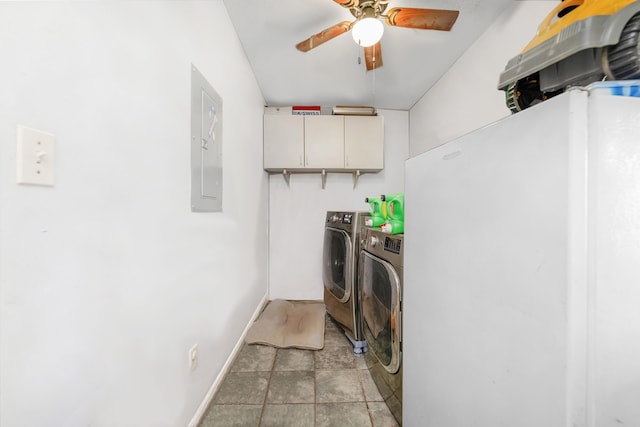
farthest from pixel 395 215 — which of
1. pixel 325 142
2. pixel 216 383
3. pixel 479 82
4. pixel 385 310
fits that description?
pixel 325 142

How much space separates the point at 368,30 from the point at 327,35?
0.34m

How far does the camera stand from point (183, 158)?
1.04m

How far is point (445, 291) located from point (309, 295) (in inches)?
94.6

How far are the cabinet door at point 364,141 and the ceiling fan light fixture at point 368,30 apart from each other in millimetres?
1224

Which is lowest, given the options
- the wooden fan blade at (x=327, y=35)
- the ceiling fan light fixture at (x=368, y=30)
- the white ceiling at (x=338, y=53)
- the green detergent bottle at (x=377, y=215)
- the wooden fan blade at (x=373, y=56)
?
the green detergent bottle at (x=377, y=215)

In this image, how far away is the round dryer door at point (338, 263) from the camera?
1.94 meters

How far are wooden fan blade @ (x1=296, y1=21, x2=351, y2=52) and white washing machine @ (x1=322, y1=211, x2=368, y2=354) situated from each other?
1292 millimetres

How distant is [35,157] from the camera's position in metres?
0.50

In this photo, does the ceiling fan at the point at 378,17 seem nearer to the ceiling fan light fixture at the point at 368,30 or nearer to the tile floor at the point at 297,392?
the ceiling fan light fixture at the point at 368,30

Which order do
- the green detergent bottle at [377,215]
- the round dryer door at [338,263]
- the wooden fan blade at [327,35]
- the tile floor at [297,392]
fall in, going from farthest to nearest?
the round dryer door at [338,263] → the green detergent bottle at [377,215] → the wooden fan blade at [327,35] → the tile floor at [297,392]

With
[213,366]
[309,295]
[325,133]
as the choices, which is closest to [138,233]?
[213,366]

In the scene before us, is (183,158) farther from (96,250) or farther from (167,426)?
(167,426)

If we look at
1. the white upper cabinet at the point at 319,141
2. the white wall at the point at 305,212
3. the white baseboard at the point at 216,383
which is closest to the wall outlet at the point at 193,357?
the white baseboard at the point at 216,383

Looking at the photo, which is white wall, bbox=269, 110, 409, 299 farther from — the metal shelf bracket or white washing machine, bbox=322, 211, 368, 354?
white washing machine, bbox=322, 211, 368, 354
